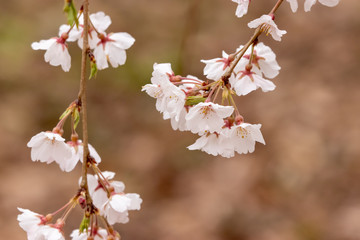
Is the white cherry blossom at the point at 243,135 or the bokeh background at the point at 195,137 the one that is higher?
the bokeh background at the point at 195,137

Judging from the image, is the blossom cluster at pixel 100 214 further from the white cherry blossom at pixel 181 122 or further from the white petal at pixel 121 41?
the white petal at pixel 121 41

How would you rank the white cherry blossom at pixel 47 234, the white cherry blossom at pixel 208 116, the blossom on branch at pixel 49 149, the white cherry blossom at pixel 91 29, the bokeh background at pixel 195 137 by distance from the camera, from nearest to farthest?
1. the white cherry blossom at pixel 208 116
2. the white cherry blossom at pixel 47 234
3. the blossom on branch at pixel 49 149
4. the white cherry blossom at pixel 91 29
5. the bokeh background at pixel 195 137

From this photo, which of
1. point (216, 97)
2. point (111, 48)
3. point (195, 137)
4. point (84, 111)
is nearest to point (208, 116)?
point (216, 97)

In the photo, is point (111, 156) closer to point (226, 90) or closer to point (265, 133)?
point (265, 133)

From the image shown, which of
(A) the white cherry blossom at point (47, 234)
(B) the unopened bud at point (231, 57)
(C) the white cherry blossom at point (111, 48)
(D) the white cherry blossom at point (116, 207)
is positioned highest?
(C) the white cherry blossom at point (111, 48)

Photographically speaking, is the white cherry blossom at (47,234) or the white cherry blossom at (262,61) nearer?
the white cherry blossom at (47,234)

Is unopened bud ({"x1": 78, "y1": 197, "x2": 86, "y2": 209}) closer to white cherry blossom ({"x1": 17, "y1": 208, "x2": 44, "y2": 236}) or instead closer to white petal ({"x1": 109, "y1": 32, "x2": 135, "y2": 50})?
white cherry blossom ({"x1": 17, "y1": 208, "x2": 44, "y2": 236})

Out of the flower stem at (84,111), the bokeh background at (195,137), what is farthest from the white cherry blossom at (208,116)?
the bokeh background at (195,137)

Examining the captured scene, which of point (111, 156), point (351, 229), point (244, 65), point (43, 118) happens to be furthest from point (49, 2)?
point (244, 65)
